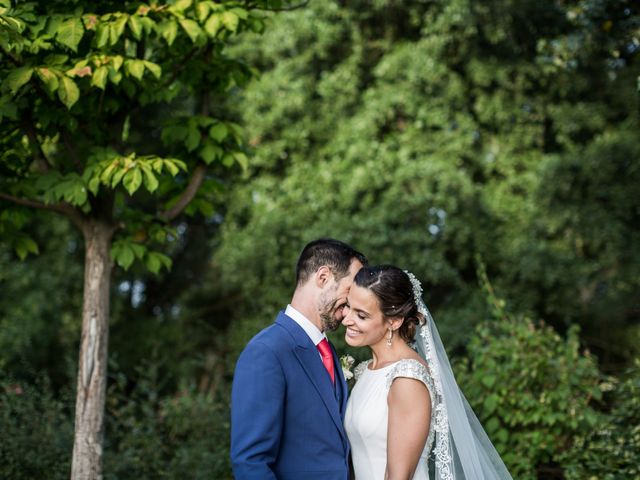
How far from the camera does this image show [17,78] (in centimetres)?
374

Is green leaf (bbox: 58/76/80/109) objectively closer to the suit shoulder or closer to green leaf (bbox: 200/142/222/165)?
green leaf (bbox: 200/142/222/165)

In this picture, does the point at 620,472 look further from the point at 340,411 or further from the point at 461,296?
the point at 461,296

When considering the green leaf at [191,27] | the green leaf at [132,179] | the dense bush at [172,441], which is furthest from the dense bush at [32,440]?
the green leaf at [191,27]

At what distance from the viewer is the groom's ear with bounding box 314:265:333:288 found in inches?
122

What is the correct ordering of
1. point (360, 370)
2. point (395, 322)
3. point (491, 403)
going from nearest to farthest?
point (395, 322) → point (360, 370) → point (491, 403)

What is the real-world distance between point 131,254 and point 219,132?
3.01 feet

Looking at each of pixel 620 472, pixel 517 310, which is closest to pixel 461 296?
pixel 517 310

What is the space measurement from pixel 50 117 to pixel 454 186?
7.27 m

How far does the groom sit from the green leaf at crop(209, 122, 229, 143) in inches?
62.0

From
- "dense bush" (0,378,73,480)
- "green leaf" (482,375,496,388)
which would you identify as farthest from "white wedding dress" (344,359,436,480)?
"dense bush" (0,378,73,480)

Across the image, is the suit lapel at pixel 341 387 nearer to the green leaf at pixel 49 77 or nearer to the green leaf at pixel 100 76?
the green leaf at pixel 100 76

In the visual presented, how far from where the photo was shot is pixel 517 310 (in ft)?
33.7

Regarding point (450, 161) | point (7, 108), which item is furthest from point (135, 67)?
point (450, 161)

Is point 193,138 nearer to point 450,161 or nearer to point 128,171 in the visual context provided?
point 128,171
